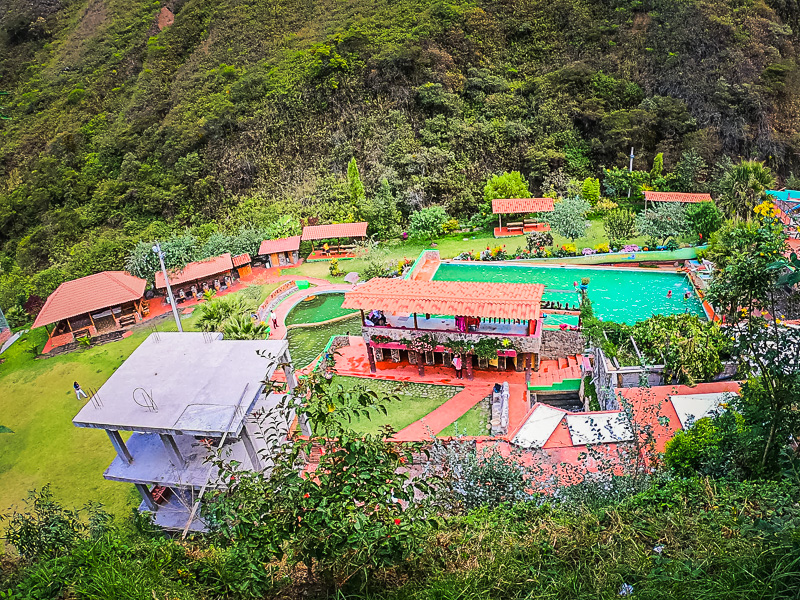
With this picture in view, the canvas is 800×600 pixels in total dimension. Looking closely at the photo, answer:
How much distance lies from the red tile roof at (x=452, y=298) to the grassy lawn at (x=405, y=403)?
3123 mm

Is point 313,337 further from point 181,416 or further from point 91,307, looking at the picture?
point 91,307

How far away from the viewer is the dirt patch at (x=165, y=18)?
59.4 metres

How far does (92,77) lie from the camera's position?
187ft

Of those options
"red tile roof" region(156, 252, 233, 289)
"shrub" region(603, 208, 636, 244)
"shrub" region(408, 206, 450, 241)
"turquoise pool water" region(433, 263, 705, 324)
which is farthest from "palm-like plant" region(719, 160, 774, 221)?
"red tile roof" region(156, 252, 233, 289)


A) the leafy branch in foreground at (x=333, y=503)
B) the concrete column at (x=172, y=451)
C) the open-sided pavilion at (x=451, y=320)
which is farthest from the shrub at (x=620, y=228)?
the leafy branch in foreground at (x=333, y=503)

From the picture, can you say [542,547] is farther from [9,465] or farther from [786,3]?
[786,3]

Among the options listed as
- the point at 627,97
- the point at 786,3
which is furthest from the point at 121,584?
the point at 786,3

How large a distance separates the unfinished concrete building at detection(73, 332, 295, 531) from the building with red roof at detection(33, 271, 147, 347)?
14.1 meters

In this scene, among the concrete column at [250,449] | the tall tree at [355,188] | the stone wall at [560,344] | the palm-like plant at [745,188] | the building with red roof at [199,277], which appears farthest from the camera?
the tall tree at [355,188]

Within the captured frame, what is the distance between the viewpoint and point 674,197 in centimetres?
3550

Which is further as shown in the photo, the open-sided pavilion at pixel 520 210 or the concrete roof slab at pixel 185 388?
the open-sided pavilion at pixel 520 210

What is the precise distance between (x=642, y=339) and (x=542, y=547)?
508 inches

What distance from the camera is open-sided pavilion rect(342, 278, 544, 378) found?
19.9m

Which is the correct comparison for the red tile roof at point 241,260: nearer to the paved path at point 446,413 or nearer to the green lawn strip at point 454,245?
the green lawn strip at point 454,245
